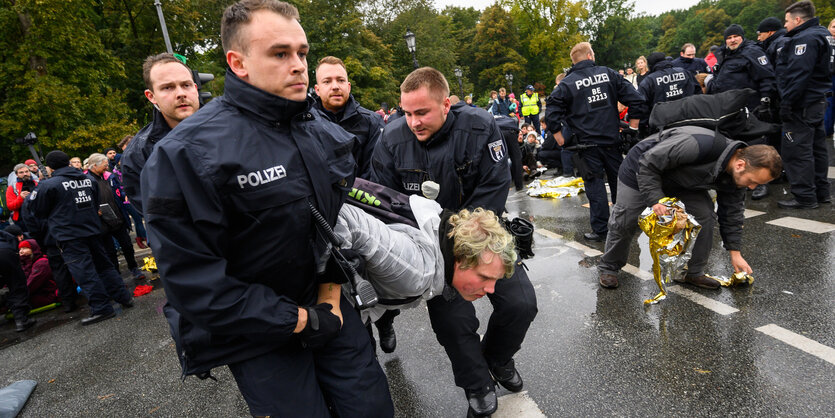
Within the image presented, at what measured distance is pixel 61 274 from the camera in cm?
554

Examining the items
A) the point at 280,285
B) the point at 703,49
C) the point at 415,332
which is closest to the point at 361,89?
the point at 415,332

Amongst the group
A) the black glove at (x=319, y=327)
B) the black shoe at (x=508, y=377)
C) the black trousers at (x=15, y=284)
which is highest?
the black glove at (x=319, y=327)

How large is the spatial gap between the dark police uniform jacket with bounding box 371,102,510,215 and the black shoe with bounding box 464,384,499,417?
104 cm

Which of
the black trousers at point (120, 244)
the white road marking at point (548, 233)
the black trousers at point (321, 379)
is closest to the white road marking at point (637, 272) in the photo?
the white road marking at point (548, 233)

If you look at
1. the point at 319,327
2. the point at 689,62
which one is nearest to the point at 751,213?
the point at 689,62

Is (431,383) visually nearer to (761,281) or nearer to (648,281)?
(648,281)

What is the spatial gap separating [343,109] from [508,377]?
97.1 inches

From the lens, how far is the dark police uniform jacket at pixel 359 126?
3.73 meters

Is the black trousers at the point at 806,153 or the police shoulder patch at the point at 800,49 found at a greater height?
the police shoulder patch at the point at 800,49

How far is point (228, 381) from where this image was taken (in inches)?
128

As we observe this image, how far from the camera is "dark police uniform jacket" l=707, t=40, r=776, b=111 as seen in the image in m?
5.65

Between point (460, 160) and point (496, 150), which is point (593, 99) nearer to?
point (496, 150)

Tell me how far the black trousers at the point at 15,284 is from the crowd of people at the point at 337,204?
2.66 feet

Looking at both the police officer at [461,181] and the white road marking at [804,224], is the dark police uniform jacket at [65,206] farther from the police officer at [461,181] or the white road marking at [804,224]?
the white road marking at [804,224]
